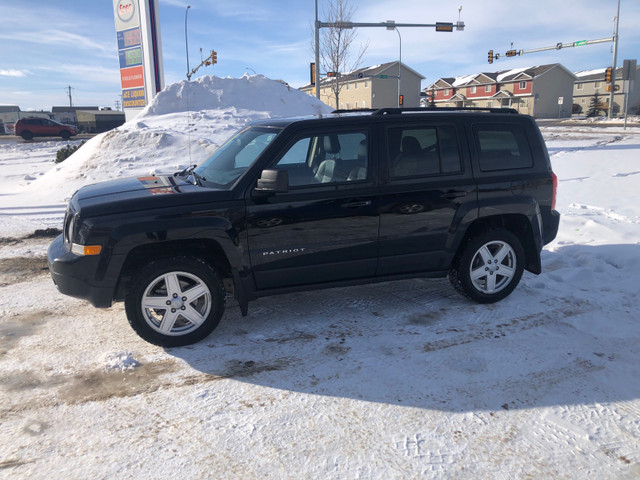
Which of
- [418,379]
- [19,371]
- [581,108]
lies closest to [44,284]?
[19,371]

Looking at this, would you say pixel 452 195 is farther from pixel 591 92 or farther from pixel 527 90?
pixel 591 92

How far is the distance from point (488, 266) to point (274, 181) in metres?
2.38

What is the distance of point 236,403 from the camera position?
11.1 ft

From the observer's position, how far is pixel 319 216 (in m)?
4.30

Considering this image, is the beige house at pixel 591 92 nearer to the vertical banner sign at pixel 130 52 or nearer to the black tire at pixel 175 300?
the vertical banner sign at pixel 130 52

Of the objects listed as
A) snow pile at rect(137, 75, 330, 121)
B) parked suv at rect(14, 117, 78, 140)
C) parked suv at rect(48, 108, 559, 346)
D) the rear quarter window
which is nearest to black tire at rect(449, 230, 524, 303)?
parked suv at rect(48, 108, 559, 346)

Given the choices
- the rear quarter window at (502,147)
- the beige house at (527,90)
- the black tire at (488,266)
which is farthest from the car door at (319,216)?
the beige house at (527,90)

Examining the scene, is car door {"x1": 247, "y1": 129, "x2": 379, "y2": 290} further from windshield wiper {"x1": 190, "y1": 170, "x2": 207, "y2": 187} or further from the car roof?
windshield wiper {"x1": 190, "y1": 170, "x2": 207, "y2": 187}

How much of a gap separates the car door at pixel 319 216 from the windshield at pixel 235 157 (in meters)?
0.28

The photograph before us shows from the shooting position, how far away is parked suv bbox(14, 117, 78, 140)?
122ft

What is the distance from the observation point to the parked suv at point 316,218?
398 cm

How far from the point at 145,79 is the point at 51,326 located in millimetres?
19236

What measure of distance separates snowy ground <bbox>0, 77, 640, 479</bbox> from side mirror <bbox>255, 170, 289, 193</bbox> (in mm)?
1293

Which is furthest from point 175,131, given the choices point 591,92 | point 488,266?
point 591,92
